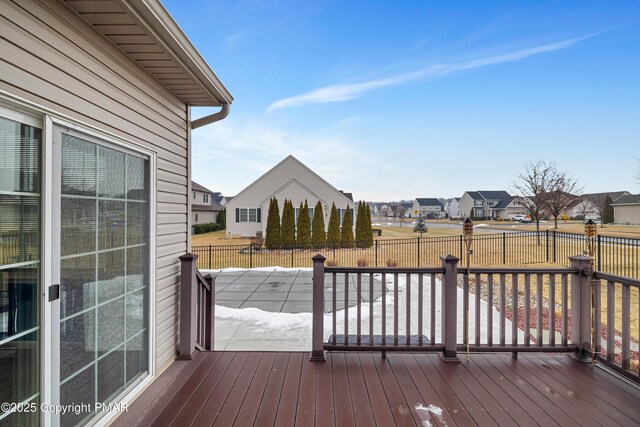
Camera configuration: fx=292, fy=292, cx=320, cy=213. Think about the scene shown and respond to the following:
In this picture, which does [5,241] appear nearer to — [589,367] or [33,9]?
[33,9]

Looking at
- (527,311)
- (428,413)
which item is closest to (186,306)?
(428,413)

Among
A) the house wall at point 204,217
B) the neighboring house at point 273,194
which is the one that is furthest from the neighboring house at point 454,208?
the neighboring house at point 273,194

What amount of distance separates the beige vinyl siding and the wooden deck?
0.64 meters

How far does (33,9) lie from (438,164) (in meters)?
28.6

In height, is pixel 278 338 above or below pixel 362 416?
below

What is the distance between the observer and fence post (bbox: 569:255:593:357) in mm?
2852

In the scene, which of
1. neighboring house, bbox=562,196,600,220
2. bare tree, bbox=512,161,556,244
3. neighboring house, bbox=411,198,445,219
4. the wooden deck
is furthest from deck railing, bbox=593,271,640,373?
neighboring house, bbox=411,198,445,219

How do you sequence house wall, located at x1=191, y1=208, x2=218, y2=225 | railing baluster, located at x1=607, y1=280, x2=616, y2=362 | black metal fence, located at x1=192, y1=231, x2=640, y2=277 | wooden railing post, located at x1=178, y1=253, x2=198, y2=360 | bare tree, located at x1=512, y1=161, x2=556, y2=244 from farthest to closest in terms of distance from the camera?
1. house wall, located at x1=191, y1=208, x2=218, y2=225
2. bare tree, located at x1=512, y1=161, x2=556, y2=244
3. black metal fence, located at x1=192, y1=231, x2=640, y2=277
4. wooden railing post, located at x1=178, y1=253, x2=198, y2=360
5. railing baluster, located at x1=607, y1=280, x2=616, y2=362

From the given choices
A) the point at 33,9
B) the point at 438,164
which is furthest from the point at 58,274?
the point at 438,164

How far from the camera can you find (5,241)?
1.35 m

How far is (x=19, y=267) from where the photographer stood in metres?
1.43

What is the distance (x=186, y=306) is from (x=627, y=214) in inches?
1593

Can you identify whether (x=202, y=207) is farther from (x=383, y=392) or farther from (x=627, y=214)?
(x=627, y=214)

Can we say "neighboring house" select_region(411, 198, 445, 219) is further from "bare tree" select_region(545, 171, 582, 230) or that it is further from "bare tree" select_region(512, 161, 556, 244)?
"bare tree" select_region(512, 161, 556, 244)
